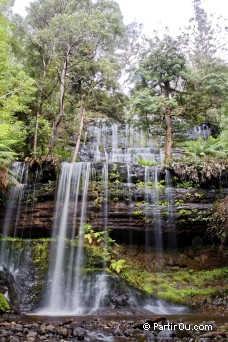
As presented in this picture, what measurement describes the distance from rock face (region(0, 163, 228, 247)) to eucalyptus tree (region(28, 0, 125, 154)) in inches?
119

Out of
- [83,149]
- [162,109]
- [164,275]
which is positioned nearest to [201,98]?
[162,109]

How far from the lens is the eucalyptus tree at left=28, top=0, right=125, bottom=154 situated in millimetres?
15627

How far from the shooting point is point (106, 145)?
69.8 ft

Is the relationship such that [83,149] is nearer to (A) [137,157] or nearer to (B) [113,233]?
(A) [137,157]

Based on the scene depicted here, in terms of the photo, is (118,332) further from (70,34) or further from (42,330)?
Result: (70,34)

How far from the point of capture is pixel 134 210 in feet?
43.5

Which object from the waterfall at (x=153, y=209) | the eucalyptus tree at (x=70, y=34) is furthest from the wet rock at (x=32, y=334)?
the eucalyptus tree at (x=70, y=34)

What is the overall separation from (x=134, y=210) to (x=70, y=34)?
31.6 feet

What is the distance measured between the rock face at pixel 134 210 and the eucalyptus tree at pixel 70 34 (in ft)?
9.93

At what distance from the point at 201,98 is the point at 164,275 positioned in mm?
9638

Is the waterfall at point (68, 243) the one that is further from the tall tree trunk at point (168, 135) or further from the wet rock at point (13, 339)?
the wet rock at point (13, 339)

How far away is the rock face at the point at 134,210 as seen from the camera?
1316 cm

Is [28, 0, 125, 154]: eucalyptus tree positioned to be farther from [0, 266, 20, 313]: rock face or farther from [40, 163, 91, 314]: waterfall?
[0, 266, 20, 313]: rock face

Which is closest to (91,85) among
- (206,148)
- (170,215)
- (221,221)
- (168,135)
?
(168,135)
